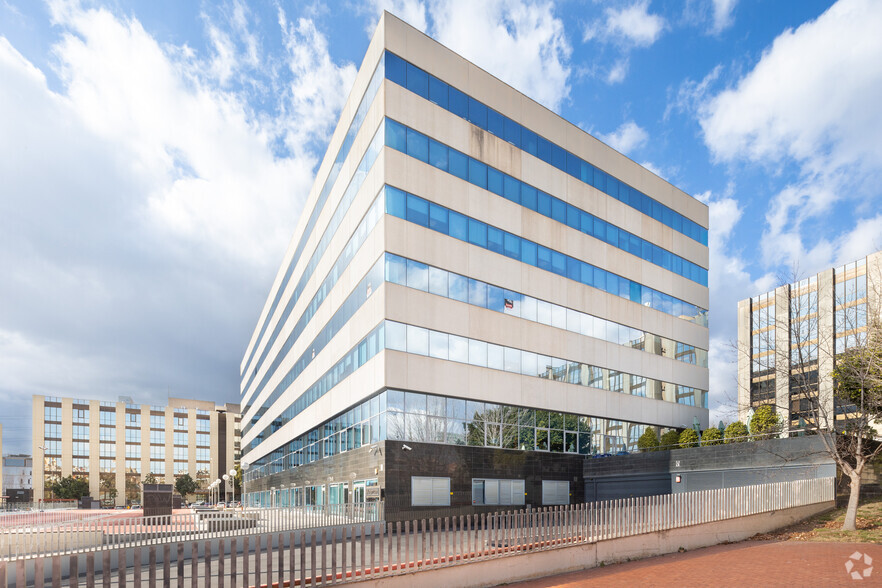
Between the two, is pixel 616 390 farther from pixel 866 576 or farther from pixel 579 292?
pixel 866 576

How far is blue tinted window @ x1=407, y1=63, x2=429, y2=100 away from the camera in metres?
30.1

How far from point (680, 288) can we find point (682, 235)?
4.02 metres

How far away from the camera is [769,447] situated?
1141 inches

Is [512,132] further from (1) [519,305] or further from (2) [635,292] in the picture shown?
(2) [635,292]

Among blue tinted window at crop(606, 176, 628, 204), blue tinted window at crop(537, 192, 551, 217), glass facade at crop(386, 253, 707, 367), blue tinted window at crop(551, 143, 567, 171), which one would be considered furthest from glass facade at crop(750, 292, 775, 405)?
blue tinted window at crop(537, 192, 551, 217)

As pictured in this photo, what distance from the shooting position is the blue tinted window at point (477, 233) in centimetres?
3183

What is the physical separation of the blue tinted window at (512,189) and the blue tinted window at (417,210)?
5.68 meters

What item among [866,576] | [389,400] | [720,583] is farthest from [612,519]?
[389,400]

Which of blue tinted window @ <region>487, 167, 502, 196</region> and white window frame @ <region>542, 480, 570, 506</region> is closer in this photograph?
blue tinted window @ <region>487, 167, 502, 196</region>

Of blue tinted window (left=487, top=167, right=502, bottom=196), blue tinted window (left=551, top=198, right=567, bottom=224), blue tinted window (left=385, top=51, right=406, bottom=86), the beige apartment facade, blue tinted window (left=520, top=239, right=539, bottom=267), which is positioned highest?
blue tinted window (left=385, top=51, right=406, bottom=86)

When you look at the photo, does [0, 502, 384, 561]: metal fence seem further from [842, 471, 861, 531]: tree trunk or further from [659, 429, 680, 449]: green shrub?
[659, 429, 680, 449]: green shrub

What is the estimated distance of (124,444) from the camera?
11594 centimetres

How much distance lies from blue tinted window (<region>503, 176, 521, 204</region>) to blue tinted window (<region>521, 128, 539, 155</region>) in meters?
2.37

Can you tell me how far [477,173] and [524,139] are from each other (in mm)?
4693
